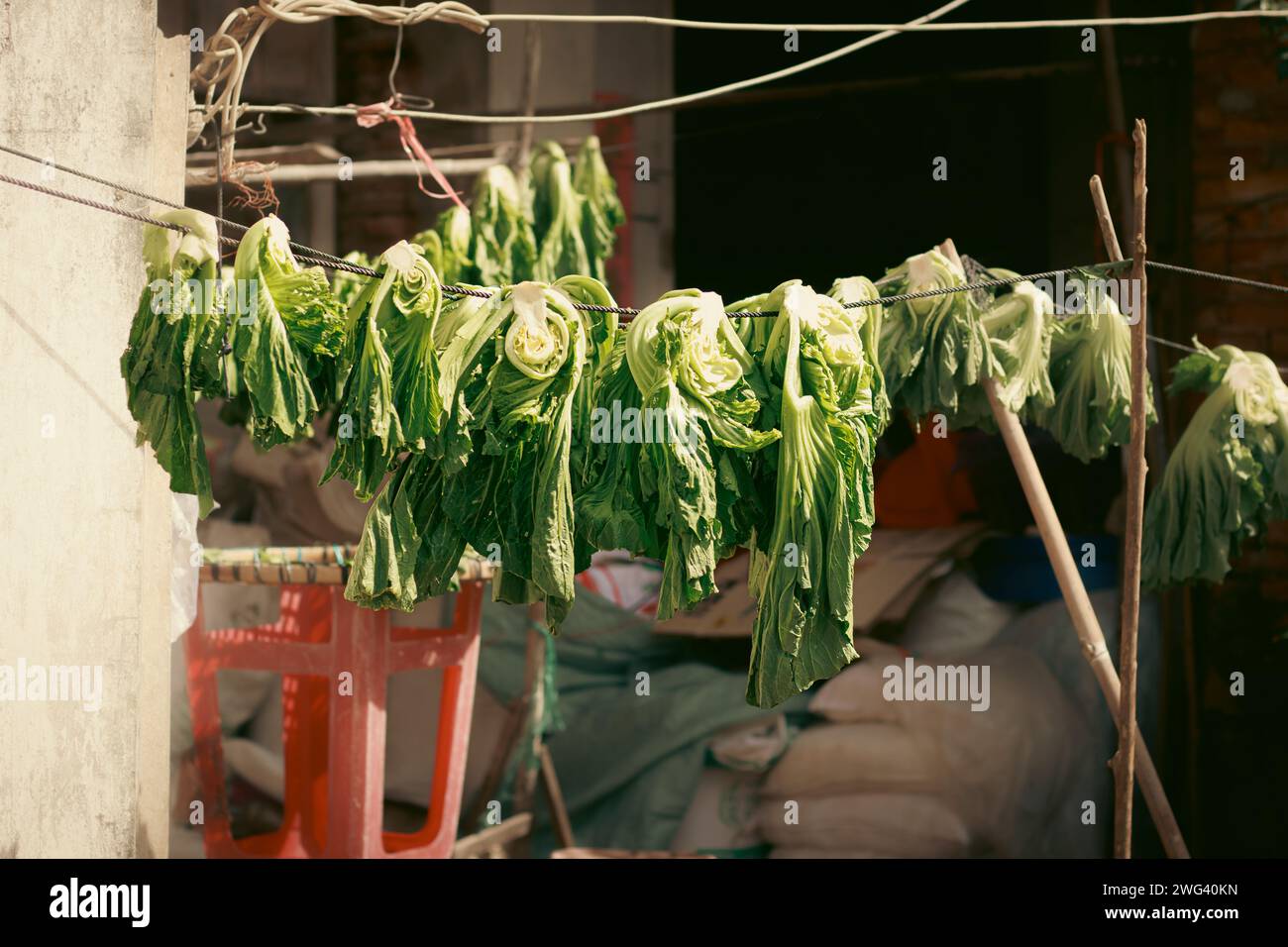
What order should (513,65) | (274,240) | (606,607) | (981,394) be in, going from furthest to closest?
(513,65)
(606,607)
(981,394)
(274,240)

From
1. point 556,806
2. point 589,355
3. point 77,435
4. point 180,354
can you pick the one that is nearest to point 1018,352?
point 589,355

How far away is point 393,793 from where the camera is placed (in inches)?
221

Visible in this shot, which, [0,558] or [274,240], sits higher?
[274,240]

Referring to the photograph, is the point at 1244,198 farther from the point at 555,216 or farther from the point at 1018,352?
the point at 555,216

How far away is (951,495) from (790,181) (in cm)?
142

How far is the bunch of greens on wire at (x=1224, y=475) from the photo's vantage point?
11.9ft

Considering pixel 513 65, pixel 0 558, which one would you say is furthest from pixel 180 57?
pixel 513 65

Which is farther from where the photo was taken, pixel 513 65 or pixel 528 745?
pixel 513 65

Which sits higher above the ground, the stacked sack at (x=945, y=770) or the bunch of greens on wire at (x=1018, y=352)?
the bunch of greens on wire at (x=1018, y=352)

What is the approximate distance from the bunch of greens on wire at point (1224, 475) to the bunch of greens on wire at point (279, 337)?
7.49ft

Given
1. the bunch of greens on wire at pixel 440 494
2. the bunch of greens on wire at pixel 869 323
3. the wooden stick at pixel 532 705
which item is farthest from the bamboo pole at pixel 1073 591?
the wooden stick at pixel 532 705

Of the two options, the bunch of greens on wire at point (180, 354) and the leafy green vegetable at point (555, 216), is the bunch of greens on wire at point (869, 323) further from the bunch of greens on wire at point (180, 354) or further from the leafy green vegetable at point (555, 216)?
the leafy green vegetable at point (555, 216)

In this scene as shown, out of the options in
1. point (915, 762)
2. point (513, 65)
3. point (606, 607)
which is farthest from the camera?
point (513, 65)
